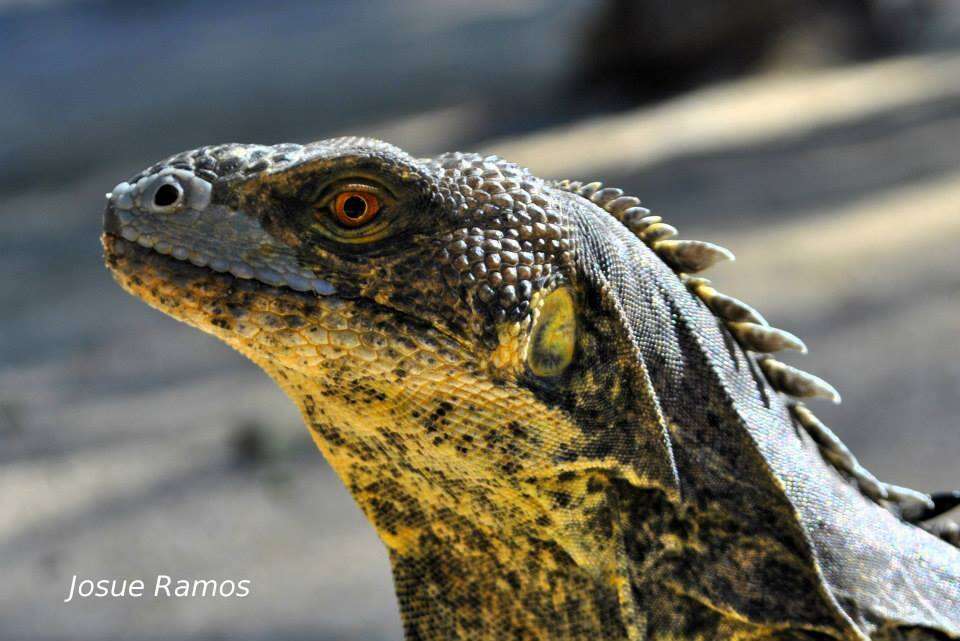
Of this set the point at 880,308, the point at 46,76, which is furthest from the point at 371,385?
the point at 46,76

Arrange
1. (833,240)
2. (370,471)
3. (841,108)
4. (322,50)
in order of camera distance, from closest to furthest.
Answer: (370,471) → (833,240) → (841,108) → (322,50)

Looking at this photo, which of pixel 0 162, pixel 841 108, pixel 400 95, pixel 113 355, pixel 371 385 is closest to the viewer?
pixel 371 385

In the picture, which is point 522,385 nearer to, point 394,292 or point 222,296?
point 394,292

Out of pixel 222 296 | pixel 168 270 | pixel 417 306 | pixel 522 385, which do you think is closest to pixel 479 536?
pixel 522 385

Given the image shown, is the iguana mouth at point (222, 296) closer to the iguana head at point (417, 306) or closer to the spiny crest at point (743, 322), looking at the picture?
the iguana head at point (417, 306)

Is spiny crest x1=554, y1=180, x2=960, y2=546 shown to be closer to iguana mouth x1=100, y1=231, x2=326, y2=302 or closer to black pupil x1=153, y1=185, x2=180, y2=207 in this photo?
iguana mouth x1=100, y1=231, x2=326, y2=302

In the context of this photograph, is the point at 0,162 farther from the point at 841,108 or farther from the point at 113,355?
the point at 841,108

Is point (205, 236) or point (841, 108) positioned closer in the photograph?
point (205, 236)
